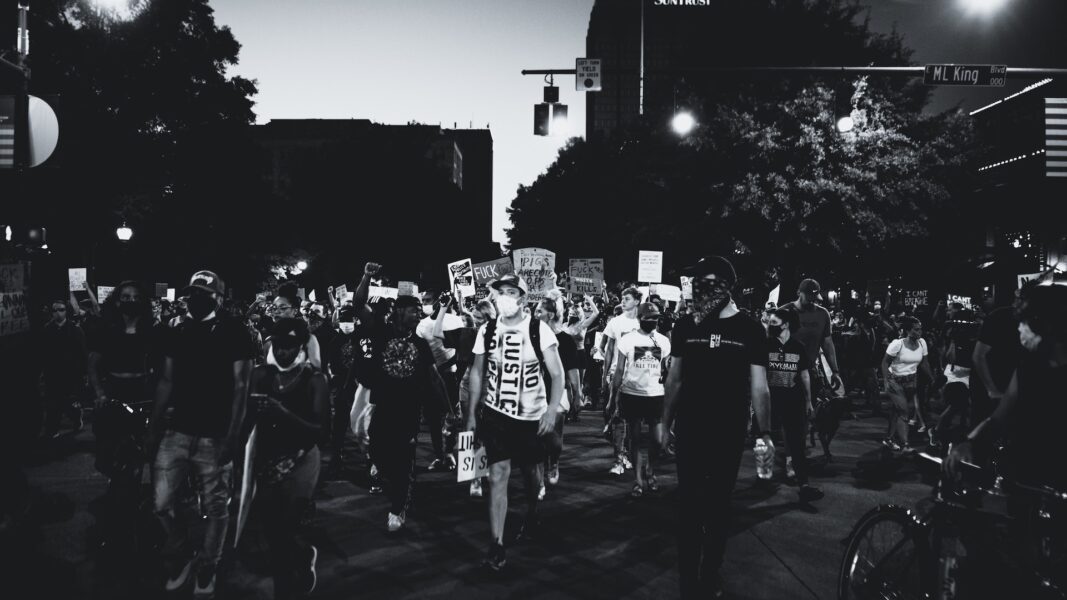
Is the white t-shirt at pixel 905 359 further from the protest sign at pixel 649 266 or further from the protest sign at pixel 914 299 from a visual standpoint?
the protest sign at pixel 914 299

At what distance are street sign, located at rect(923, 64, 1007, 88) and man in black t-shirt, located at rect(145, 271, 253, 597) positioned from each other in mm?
9731

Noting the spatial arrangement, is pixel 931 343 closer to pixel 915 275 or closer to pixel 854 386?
pixel 854 386

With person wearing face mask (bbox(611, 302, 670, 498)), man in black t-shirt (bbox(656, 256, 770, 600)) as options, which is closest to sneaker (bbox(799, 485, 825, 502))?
person wearing face mask (bbox(611, 302, 670, 498))

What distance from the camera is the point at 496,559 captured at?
523 centimetres

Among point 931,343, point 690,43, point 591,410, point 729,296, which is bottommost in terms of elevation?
point 591,410

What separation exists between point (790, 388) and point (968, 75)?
5624 millimetres

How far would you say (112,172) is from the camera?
30.9 m

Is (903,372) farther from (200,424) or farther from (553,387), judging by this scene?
(200,424)

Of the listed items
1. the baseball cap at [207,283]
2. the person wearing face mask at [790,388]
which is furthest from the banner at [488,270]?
the baseball cap at [207,283]

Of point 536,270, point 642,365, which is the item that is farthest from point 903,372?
point 536,270

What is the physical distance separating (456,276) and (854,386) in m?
10.5

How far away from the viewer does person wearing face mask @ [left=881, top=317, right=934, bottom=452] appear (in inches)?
402

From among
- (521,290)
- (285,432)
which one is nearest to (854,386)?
(521,290)

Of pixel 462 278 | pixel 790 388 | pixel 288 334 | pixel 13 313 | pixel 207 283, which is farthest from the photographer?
pixel 462 278
